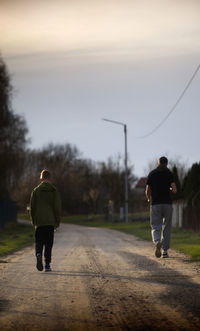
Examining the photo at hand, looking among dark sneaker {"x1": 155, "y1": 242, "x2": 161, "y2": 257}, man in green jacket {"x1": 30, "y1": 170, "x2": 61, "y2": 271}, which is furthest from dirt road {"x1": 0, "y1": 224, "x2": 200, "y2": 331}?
dark sneaker {"x1": 155, "y1": 242, "x2": 161, "y2": 257}

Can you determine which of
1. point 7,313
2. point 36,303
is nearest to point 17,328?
point 7,313

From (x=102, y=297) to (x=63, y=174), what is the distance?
8527 cm

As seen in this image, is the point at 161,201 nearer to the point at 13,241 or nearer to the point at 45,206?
the point at 45,206

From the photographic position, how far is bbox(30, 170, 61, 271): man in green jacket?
1081cm

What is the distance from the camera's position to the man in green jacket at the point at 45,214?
35.5 feet

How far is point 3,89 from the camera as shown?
41.5 metres

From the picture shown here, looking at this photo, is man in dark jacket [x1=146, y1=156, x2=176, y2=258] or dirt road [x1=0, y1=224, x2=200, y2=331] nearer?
dirt road [x1=0, y1=224, x2=200, y2=331]

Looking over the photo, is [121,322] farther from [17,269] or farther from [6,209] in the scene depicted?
[6,209]

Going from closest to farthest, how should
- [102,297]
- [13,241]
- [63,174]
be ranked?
[102,297]
[13,241]
[63,174]

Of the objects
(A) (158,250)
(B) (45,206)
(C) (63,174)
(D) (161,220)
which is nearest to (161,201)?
(D) (161,220)

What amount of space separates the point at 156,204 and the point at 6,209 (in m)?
34.2

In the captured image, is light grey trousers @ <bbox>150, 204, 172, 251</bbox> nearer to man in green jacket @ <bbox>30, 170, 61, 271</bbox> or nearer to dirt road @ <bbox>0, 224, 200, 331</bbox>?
dirt road @ <bbox>0, 224, 200, 331</bbox>

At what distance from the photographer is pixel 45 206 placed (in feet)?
35.8

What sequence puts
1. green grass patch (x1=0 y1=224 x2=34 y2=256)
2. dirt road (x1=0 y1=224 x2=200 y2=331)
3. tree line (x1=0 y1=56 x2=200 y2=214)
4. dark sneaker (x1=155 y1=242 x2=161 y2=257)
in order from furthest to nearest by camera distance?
tree line (x1=0 y1=56 x2=200 y2=214), green grass patch (x1=0 y1=224 x2=34 y2=256), dark sneaker (x1=155 y1=242 x2=161 y2=257), dirt road (x1=0 y1=224 x2=200 y2=331)
